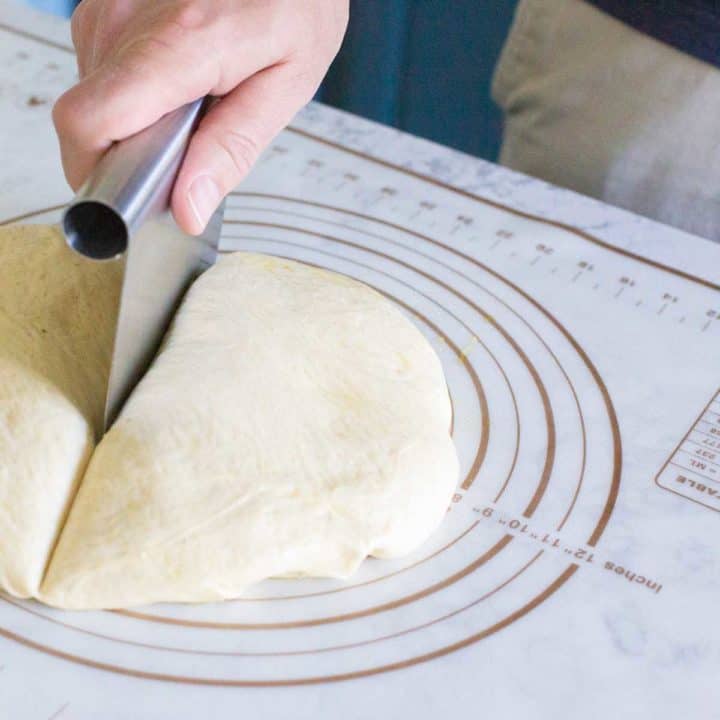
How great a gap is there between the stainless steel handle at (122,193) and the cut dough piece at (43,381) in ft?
0.44

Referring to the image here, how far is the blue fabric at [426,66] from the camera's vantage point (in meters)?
1.99

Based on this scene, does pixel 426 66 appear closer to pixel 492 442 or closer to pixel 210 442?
pixel 492 442

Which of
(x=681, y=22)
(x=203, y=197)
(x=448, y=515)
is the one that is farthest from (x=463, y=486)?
(x=681, y=22)

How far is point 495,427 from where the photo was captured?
0.87 metres

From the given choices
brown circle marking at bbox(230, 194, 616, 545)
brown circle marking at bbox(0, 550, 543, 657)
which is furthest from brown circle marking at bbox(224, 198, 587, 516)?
brown circle marking at bbox(0, 550, 543, 657)

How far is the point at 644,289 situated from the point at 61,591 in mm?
626

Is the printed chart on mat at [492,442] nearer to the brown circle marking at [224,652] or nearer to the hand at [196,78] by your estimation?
the brown circle marking at [224,652]

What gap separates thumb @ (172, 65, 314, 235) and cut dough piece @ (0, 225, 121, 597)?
12 centimetres

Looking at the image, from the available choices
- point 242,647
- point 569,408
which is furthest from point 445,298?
point 242,647

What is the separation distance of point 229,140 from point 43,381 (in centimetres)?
21

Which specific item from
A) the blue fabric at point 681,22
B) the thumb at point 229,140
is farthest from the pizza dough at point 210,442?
the blue fabric at point 681,22

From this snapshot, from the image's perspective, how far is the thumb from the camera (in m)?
0.76

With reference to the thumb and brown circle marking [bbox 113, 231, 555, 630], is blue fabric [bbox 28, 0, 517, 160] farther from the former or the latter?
the thumb

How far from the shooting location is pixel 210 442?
0.73 m
